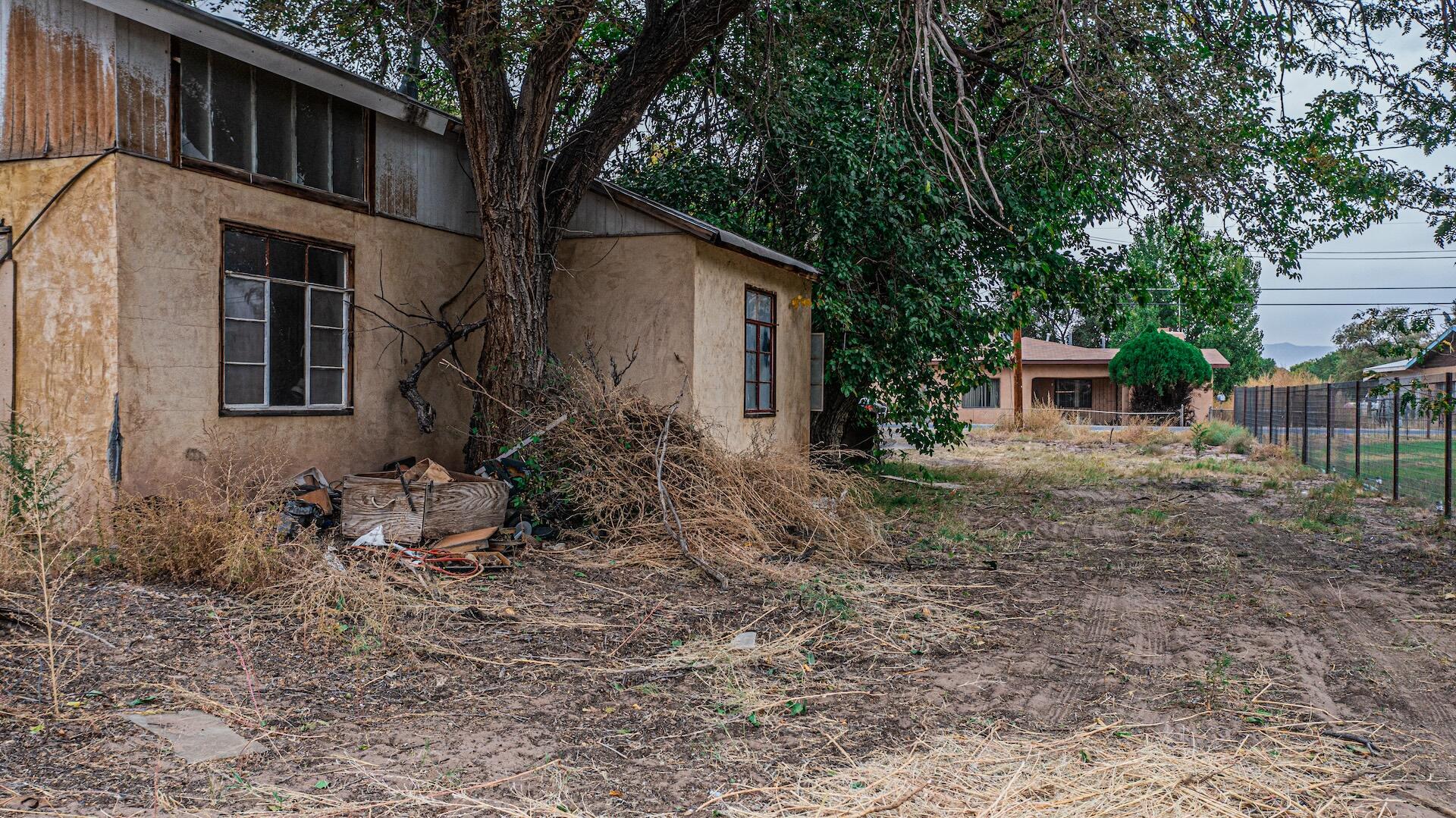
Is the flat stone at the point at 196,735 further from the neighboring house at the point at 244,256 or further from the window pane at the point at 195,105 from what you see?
the window pane at the point at 195,105

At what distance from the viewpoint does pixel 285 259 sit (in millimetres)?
8461

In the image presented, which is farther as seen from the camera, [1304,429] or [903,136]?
[1304,429]

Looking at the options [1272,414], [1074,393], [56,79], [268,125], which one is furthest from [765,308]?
[1074,393]

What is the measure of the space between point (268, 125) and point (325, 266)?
4.29 feet

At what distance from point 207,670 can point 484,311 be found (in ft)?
21.0

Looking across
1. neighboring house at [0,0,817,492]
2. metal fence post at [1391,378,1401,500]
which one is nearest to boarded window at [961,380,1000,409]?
metal fence post at [1391,378,1401,500]

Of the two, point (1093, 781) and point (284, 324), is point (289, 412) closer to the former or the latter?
point (284, 324)

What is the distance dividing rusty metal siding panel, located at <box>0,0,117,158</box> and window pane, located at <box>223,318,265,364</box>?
1650mm

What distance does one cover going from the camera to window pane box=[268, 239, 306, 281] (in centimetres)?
833

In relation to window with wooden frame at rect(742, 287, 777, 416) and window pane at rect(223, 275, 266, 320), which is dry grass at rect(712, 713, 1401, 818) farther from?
window with wooden frame at rect(742, 287, 777, 416)

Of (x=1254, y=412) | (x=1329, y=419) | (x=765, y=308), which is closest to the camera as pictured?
(x=765, y=308)

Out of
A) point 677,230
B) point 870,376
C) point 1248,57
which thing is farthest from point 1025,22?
point 870,376

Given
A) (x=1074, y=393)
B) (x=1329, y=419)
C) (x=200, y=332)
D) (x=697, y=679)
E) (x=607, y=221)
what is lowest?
(x=697, y=679)

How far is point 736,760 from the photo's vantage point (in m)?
3.75
